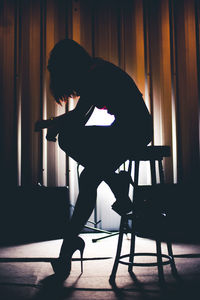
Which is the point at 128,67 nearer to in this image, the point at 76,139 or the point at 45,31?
the point at 45,31

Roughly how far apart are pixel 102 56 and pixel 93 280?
8.54 feet

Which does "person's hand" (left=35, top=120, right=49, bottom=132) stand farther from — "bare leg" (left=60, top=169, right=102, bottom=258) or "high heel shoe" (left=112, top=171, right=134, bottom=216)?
"high heel shoe" (left=112, top=171, right=134, bottom=216)

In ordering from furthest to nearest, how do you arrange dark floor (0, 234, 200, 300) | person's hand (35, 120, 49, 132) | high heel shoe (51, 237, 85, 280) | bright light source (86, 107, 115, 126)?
bright light source (86, 107, 115, 126)
person's hand (35, 120, 49, 132)
high heel shoe (51, 237, 85, 280)
dark floor (0, 234, 200, 300)

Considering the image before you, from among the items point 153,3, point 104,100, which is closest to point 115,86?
point 104,100

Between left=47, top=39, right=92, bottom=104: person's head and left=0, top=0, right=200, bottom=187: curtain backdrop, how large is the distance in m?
1.67

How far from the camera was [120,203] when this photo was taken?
1.59m

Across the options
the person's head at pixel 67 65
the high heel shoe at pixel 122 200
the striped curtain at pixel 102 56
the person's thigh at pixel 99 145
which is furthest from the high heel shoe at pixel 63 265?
the striped curtain at pixel 102 56

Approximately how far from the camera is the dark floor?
1325mm

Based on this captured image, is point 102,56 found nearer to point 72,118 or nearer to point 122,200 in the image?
point 72,118

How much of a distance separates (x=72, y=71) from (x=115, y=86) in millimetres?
281

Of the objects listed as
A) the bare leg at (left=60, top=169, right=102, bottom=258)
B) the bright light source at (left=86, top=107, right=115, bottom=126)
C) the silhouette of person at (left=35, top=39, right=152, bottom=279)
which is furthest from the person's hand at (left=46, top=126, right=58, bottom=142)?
the bright light source at (left=86, top=107, right=115, bottom=126)

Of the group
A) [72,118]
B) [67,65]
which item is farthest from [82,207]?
[67,65]

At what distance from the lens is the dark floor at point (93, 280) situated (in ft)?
4.35

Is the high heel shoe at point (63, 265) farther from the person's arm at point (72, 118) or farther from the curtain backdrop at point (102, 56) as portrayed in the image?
the curtain backdrop at point (102, 56)
